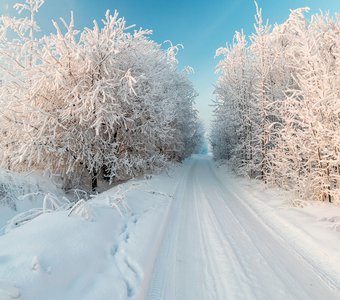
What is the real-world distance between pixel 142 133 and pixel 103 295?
1154 centimetres

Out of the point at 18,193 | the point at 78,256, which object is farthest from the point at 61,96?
the point at 78,256

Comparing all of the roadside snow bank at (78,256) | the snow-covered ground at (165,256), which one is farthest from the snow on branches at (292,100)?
the roadside snow bank at (78,256)

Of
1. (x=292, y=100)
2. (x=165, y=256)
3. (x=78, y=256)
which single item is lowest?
(x=165, y=256)

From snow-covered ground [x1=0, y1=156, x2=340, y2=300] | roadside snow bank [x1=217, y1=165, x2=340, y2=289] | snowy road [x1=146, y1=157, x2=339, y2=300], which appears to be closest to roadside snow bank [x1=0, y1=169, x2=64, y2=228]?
snow-covered ground [x1=0, y1=156, x2=340, y2=300]

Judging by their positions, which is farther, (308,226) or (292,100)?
(292,100)

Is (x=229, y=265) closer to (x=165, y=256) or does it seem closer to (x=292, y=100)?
(x=165, y=256)

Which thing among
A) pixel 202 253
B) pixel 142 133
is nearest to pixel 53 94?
pixel 142 133

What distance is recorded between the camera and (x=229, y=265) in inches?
177

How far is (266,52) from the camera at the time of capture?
1573 centimetres

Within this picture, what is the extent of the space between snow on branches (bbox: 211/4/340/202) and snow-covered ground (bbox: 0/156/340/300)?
6.60 feet

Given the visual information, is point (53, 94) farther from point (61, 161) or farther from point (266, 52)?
point (266, 52)

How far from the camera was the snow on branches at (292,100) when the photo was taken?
8.45m

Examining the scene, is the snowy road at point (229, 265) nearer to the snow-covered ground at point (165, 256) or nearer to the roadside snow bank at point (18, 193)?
the snow-covered ground at point (165, 256)

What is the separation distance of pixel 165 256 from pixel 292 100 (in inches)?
291
